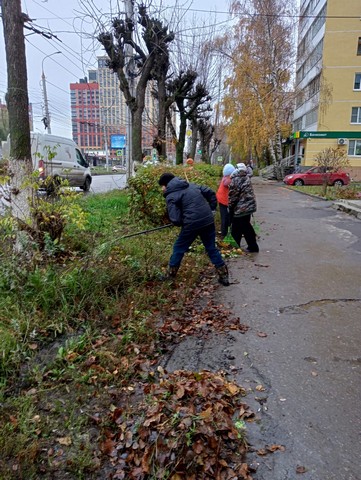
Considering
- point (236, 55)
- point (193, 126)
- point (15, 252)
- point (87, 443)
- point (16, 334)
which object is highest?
point (236, 55)

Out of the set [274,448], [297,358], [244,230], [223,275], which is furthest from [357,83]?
[274,448]

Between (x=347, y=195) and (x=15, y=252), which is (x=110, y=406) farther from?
(x=347, y=195)

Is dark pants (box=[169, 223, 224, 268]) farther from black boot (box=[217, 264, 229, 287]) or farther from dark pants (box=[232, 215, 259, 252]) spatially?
dark pants (box=[232, 215, 259, 252])

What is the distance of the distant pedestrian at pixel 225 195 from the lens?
24.5ft

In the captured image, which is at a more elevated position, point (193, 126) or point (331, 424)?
point (193, 126)

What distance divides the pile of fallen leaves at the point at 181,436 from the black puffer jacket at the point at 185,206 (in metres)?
2.46

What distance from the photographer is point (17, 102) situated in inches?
189

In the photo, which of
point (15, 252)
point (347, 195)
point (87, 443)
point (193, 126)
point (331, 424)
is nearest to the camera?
point (87, 443)

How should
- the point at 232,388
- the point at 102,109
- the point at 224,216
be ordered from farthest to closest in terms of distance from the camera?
the point at 102,109, the point at 224,216, the point at 232,388

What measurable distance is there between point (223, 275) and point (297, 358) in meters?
2.05

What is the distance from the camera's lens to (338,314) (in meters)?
4.22

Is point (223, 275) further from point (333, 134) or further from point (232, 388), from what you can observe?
point (333, 134)

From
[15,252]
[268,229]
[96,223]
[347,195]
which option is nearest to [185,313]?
[15,252]

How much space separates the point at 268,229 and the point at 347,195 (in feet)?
29.9
